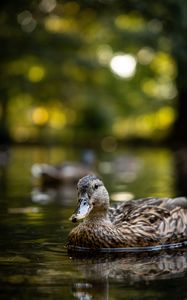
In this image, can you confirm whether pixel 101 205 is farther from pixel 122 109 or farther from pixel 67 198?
pixel 122 109

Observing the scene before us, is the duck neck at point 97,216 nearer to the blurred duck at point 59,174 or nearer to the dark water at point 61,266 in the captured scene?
the dark water at point 61,266

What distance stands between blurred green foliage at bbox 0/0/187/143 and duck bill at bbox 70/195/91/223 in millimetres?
13588

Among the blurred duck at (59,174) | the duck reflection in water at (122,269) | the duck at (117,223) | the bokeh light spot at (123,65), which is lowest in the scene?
the duck reflection in water at (122,269)

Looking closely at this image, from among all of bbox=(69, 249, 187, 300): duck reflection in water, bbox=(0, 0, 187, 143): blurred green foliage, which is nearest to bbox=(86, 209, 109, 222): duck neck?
bbox=(69, 249, 187, 300): duck reflection in water

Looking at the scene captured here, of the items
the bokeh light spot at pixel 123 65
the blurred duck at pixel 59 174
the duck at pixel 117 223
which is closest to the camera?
the duck at pixel 117 223

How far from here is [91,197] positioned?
26.9 ft

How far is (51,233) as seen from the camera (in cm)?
905

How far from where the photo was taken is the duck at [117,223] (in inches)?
322

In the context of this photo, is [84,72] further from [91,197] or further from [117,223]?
[91,197]

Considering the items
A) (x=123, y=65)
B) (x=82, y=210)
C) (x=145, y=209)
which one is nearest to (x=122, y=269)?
(x=82, y=210)

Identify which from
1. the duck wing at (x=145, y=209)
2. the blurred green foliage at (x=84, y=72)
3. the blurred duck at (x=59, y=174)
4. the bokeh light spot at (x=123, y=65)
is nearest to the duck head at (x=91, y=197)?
the duck wing at (x=145, y=209)

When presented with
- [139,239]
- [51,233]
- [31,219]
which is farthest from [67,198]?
[139,239]

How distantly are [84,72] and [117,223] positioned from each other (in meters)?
38.6

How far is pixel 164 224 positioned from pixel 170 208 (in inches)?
14.9
